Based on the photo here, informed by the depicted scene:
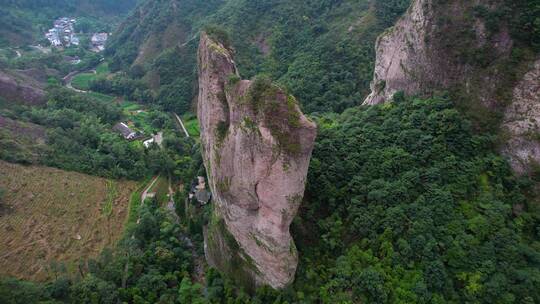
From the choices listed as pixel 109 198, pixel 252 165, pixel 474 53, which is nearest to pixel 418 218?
pixel 252 165

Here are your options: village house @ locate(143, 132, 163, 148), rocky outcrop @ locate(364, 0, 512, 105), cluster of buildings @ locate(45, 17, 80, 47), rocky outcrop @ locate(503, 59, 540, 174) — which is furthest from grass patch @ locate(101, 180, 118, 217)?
cluster of buildings @ locate(45, 17, 80, 47)

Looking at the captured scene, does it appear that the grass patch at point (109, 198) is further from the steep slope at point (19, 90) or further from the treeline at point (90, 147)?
the steep slope at point (19, 90)

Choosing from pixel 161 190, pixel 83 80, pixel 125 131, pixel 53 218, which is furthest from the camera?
pixel 83 80

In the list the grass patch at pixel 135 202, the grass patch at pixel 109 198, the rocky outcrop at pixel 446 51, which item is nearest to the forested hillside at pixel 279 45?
the rocky outcrop at pixel 446 51

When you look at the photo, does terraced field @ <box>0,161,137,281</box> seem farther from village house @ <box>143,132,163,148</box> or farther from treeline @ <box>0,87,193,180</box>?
village house @ <box>143,132,163,148</box>

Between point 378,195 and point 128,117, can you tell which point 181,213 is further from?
point 128,117

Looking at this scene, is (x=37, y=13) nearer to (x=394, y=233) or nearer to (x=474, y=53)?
(x=474, y=53)

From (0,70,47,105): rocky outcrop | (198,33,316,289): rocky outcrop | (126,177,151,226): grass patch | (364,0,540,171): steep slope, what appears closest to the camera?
(198,33,316,289): rocky outcrop
